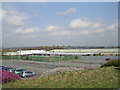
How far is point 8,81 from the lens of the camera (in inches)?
559

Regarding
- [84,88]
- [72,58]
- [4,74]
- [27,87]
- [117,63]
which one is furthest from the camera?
[72,58]

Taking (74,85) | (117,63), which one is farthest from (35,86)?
(117,63)

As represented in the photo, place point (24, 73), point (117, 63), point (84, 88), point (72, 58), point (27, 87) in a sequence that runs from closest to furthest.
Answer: point (84, 88)
point (27, 87)
point (117, 63)
point (24, 73)
point (72, 58)

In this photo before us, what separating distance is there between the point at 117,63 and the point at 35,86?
1119cm

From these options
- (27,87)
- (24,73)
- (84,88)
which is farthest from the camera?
(24,73)

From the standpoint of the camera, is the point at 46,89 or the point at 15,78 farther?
the point at 15,78

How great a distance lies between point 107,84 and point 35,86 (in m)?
4.07

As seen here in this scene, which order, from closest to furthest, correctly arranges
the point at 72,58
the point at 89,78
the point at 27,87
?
the point at 27,87, the point at 89,78, the point at 72,58

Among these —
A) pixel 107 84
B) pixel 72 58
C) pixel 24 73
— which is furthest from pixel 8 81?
pixel 72 58

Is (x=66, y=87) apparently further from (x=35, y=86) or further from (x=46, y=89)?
(x=35, y=86)

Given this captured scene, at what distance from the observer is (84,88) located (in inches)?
420

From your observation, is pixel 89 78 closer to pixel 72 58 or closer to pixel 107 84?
pixel 107 84

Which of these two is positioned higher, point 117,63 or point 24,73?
point 117,63

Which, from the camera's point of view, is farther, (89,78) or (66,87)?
(89,78)
